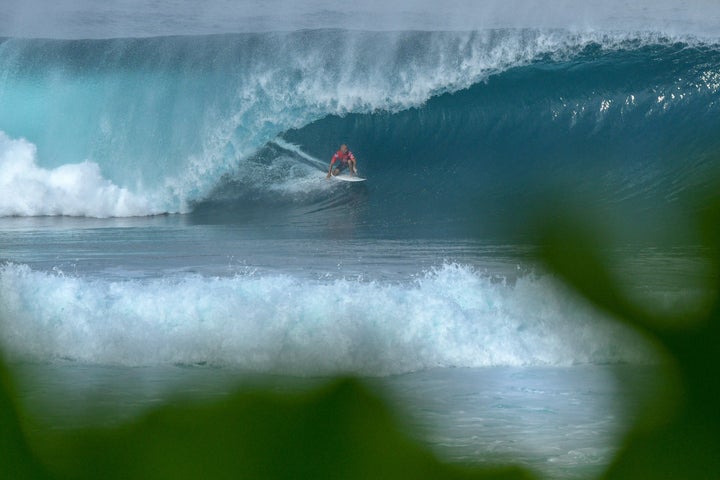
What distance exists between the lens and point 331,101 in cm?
1569

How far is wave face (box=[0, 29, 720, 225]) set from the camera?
551 inches

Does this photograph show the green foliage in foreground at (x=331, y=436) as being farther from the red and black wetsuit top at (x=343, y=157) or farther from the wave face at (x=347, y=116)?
the red and black wetsuit top at (x=343, y=157)

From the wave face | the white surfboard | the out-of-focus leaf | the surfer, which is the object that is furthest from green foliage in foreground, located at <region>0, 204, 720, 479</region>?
the white surfboard

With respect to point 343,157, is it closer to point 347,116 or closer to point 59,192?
point 347,116

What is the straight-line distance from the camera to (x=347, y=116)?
15.5 m

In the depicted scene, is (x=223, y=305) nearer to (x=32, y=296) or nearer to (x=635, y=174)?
(x=32, y=296)

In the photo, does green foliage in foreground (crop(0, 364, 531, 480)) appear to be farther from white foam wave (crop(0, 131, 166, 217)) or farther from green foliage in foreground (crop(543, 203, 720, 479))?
white foam wave (crop(0, 131, 166, 217))

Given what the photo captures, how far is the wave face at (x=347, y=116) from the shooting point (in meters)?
14.0

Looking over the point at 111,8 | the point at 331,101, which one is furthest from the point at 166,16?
the point at 331,101

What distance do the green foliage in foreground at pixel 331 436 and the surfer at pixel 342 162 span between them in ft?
45.1

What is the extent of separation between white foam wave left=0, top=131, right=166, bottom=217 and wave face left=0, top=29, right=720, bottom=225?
0.10 feet

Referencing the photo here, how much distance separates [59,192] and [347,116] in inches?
209

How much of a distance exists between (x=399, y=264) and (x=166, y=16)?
12087 millimetres

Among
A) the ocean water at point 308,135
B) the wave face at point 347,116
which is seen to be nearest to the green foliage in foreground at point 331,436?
the ocean water at point 308,135
